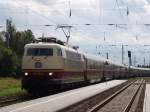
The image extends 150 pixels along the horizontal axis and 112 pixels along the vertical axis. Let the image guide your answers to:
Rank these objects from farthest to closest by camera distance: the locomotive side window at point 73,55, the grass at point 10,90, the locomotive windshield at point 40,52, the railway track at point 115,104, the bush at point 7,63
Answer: the bush at point 7,63 < the locomotive side window at point 73,55 < the grass at point 10,90 < the locomotive windshield at point 40,52 < the railway track at point 115,104

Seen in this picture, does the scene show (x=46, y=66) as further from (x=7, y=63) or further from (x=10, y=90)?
(x=7, y=63)

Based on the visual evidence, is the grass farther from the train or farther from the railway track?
the railway track

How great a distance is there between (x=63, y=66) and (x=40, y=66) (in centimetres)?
166

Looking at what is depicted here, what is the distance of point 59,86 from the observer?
31031 millimetres

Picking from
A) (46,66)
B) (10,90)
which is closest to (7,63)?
(10,90)

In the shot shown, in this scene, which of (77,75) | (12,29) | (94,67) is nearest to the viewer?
(77,75)

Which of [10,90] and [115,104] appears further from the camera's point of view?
[10,90]

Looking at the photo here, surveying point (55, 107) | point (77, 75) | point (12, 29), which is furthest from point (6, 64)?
point (55, 107)

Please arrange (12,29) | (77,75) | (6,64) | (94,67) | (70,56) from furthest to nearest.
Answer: (12,29)
(6,64)
(94,67)
(77,75)
(70,56)

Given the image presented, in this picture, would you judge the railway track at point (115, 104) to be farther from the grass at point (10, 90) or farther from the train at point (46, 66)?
the grass at point (10, 90)

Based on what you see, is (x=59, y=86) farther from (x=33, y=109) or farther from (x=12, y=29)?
(x=12, y=29)

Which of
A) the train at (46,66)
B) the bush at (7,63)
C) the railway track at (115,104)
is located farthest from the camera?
the bush at (7,63)

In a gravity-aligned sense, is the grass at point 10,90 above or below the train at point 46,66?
below

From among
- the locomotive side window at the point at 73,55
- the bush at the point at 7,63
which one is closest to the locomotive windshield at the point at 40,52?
the locomotive side window at the point at 73,55
